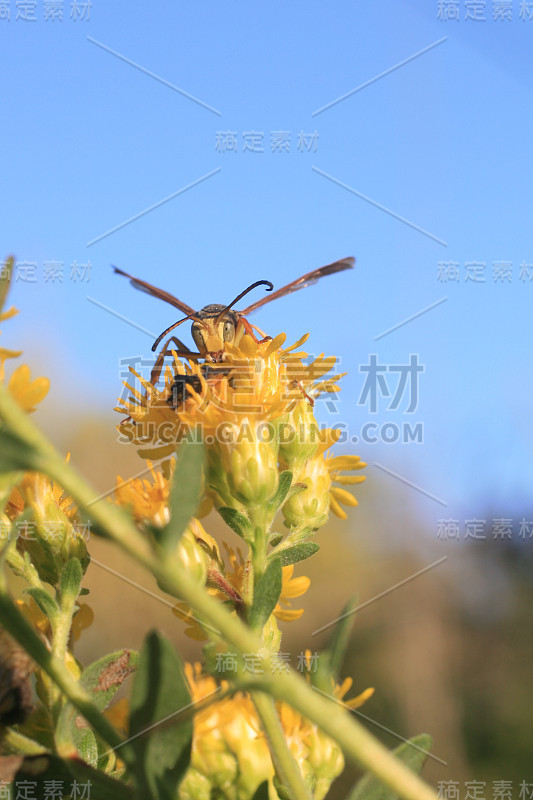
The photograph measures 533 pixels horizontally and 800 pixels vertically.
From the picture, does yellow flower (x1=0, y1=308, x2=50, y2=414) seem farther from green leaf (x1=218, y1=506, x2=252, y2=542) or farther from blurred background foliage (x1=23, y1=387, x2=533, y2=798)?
blurred background foliage (x1=23, y1=387, x2=533, y2=798)

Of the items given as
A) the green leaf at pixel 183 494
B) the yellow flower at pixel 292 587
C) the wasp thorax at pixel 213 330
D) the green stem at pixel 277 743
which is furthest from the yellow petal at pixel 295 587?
the green leaf at pixel 183 494

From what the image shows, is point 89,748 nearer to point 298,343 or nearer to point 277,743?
point 277,743

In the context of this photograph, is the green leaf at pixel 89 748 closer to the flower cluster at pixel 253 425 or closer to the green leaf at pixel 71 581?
the green leaf at pixel 71 581

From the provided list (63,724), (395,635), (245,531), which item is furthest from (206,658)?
Result: (395,635)

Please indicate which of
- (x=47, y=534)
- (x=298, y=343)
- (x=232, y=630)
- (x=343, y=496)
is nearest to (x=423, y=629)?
(x=343, y=496)

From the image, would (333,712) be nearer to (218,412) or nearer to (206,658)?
(206,658)

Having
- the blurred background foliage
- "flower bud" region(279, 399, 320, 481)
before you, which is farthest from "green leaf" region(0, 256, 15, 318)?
the blurred background foliage
